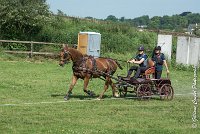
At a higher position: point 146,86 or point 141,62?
point 141,62

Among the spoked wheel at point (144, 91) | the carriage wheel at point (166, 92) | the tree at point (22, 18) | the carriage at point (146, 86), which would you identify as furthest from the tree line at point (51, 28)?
the spoked wheel at point (144, 91)

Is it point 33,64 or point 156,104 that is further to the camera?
point 33,64

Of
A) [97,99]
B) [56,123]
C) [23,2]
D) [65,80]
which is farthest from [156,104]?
[23,2]

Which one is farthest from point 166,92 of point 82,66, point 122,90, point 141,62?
point 82,66

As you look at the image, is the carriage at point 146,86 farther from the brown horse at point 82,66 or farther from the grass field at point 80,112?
the brown horse at point 82,66

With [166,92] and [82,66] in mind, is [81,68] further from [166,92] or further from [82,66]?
[166,92]

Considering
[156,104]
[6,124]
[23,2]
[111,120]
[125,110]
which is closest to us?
[6,124]

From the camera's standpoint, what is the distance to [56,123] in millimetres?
12242

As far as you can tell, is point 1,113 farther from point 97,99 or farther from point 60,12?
point 60,12

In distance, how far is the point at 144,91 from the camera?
1802 centimetres

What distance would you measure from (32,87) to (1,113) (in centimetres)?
693

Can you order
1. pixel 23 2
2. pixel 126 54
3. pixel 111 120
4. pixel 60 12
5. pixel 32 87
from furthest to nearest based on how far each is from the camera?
pixel 60 12 < pixel 126 54 < pixel 23 2 < pixel 32 87 < pixel 111 120

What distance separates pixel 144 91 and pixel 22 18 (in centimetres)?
1970

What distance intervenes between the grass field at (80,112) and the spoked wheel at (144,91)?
0.28 m
